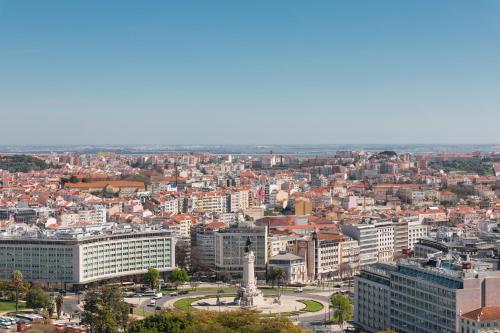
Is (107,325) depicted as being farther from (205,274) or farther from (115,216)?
(115,216)

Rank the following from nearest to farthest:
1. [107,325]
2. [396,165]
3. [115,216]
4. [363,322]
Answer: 1. [107,325]
2. [363,322]
3. [115,216]
4. [396,165]

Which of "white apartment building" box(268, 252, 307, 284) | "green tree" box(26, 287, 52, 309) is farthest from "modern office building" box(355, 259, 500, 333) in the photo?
"green tree" box(26, 287, 52, 309)

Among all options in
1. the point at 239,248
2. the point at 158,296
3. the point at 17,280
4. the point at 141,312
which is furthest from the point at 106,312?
the point at 239,248

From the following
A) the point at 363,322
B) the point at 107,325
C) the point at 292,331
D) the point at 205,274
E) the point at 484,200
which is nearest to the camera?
the point at 292,331

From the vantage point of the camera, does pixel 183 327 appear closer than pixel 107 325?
Yes

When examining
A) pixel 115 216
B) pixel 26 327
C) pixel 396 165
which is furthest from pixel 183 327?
pixel 396 165

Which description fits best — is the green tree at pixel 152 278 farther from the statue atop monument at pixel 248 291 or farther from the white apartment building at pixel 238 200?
the white apartment building at pixel 238 200

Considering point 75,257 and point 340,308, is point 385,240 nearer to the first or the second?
point 340,308
